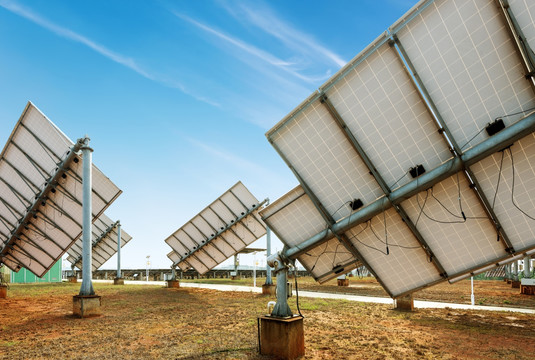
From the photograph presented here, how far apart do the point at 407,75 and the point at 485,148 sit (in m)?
2.12

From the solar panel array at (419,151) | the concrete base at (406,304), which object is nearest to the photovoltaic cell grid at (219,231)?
the concrete base at (406,304)

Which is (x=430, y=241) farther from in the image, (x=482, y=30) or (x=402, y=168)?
(x=482, y=30)

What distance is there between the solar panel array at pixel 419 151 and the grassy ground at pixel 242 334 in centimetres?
282

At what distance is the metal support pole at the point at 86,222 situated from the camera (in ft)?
50.6

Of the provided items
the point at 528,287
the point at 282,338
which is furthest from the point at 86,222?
the point at 528,287

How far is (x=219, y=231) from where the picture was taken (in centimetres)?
3125

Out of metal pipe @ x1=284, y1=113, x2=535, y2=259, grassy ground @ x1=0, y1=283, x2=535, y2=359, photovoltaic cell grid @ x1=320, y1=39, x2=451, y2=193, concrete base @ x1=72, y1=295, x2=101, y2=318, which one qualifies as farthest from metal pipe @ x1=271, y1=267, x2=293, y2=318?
concrete base @ x1=72, y1=295, x2=101, y2=318

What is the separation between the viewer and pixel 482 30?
6.04 m

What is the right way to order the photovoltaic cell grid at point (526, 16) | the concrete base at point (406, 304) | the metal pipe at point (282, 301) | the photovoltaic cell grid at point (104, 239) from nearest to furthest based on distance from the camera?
the photovoltaic cell grid at point (526, 16)
the metal pipe at point (282, 301)
the concrete base at point (406, 304)
the photovoltaic cell grid at point (104, 239)

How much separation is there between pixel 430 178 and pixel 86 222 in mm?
15195

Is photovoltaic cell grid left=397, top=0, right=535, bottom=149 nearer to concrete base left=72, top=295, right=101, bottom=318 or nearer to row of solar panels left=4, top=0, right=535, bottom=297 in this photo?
row of solar panels left=4, top=0, right=535, bottom=297

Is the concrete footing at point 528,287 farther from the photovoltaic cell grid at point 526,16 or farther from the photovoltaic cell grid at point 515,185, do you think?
the photovoltaic cell grid at point 526,16

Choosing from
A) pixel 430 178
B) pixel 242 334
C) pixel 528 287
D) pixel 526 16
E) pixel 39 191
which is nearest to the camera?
pixel 526 16

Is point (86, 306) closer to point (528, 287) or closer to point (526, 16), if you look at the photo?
point (526, 16)
